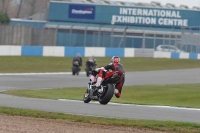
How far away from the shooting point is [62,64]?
144 ft

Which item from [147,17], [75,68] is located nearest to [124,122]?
[75,68]

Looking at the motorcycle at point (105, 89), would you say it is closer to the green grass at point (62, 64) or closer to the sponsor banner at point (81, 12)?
the green grass at point (62, 64)

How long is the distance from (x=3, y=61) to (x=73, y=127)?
30877 millimetres

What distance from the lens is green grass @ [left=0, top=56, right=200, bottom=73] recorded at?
3962 cm

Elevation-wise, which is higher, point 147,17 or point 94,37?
point 147,17

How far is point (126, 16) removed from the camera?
68500 mm

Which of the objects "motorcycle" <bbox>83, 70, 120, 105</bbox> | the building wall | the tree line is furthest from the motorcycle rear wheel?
the tree line

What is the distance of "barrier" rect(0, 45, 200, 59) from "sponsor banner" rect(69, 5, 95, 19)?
14804mm

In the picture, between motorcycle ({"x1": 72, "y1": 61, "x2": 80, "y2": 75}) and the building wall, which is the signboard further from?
motorcycle ({"x1": 72, "y1": 61, "x2": 80, "y2": 75})

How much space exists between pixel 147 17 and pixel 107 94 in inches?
2034

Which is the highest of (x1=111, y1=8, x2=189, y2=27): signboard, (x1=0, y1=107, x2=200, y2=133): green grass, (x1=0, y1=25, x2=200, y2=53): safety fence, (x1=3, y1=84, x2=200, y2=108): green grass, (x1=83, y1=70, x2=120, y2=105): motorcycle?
(x1=111, y1=8, x2=189, y2=27): signboard

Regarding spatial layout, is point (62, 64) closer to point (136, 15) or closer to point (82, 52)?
point (82, 52)

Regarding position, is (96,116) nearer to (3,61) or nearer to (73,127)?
(73,127)

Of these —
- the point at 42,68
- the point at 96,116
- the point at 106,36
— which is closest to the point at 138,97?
the point at 96,116
